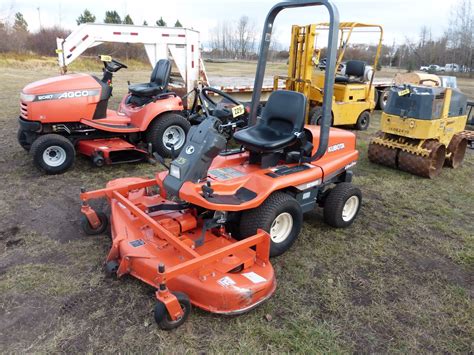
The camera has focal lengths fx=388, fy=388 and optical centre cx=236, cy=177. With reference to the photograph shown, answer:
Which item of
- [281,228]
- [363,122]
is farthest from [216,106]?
[363,122]

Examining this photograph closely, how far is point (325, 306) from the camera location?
8.96 ft

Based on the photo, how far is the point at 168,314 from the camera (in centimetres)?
234

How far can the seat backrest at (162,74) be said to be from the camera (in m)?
5.88

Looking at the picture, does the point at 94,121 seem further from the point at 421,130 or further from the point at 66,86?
the point at 421,130

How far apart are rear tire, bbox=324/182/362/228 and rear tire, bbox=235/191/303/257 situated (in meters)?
0.55

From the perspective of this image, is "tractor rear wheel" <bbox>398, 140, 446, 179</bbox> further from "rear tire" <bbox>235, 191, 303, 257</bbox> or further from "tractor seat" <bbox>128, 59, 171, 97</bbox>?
"tractor seat" <bbox>128, 59, 171, 97</bbox>

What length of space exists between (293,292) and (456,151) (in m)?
4.47

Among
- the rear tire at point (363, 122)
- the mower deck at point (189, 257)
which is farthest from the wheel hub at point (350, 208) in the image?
the rear tire at point (363, 122)

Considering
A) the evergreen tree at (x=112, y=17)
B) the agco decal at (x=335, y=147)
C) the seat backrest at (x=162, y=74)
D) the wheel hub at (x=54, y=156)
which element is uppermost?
the evergreen tree at (x=112, y=17)

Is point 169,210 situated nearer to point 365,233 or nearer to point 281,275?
point 281,275

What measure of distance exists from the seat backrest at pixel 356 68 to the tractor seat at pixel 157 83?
459cm

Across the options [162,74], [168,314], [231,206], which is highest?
[162,74]

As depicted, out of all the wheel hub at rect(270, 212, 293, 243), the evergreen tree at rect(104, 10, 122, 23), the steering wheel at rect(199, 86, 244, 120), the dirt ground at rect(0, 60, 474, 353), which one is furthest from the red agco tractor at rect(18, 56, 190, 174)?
the evergreen tree at rect(104, 10, 122, 23)

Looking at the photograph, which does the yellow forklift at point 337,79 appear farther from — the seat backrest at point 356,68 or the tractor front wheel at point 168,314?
the tractor front wheel at point 168,314
